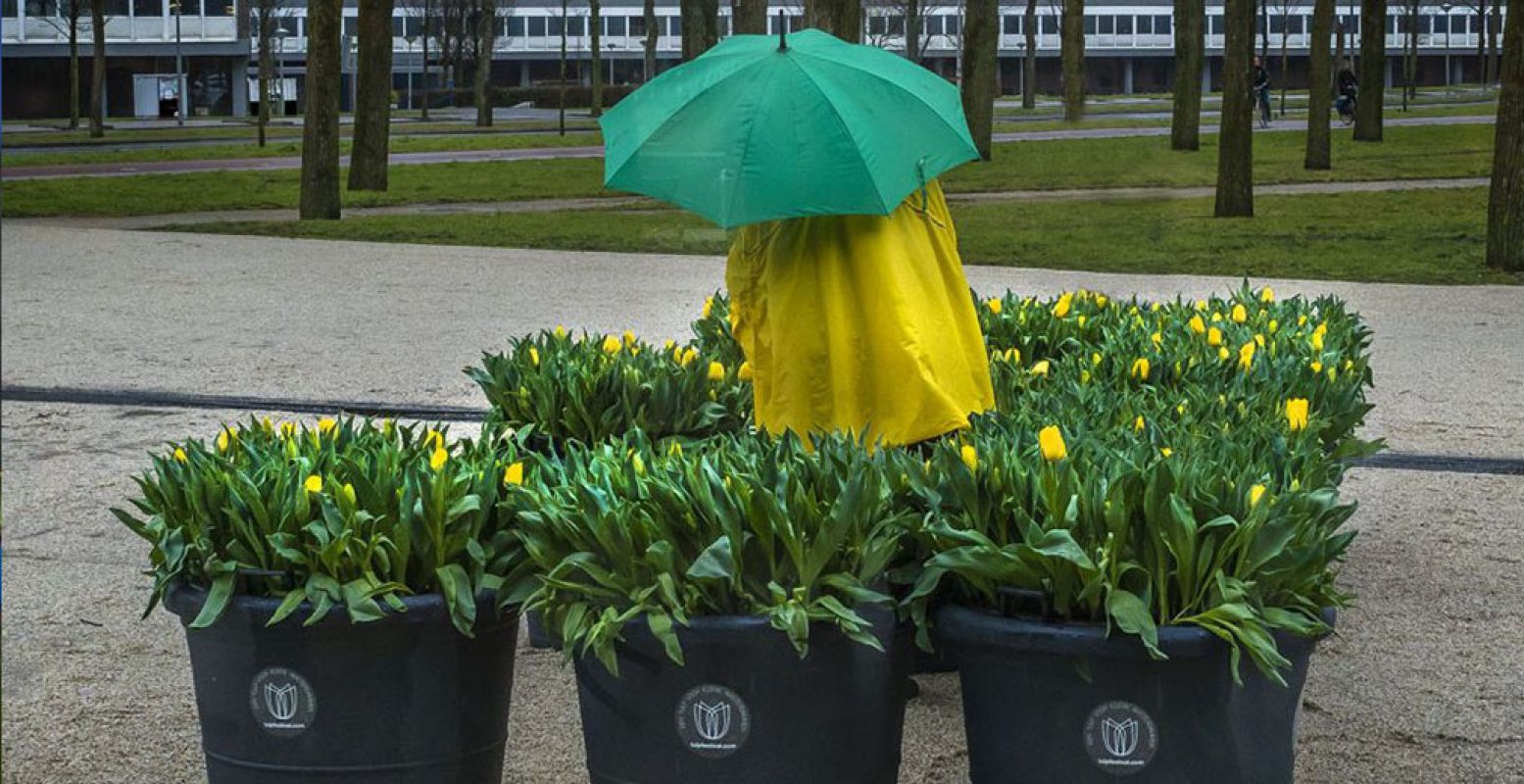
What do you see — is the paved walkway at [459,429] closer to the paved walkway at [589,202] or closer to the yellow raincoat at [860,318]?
the yellow raincoat at [860,318]

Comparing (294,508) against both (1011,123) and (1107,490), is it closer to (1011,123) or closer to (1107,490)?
(1107,490)

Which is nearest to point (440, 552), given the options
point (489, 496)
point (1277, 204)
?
point (489, 496)

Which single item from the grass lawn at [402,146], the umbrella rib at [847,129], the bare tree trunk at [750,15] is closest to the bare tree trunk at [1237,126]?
the bare tree trunk at [750,15]

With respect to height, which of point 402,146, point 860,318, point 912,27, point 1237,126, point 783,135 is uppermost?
point 912,27

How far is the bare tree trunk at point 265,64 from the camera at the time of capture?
2793 cm

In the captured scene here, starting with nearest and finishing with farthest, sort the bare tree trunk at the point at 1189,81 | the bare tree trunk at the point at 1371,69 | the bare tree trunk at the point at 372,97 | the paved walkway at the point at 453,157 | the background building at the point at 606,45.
→ the background building at the point at 606,45, the bare tree trunk at the point at 372,97, the paved walkway at the point at 453,157, the bare tree trunk at the point at 1189,81, the bare tree trunk at the point at 1371,69

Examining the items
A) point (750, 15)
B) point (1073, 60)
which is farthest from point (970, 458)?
point (1073, 60)

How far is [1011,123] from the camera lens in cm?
3638

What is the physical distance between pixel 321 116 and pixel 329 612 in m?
18.4

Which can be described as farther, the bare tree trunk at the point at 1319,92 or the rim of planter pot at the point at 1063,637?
the bare tree trunk at the point at 1319,92

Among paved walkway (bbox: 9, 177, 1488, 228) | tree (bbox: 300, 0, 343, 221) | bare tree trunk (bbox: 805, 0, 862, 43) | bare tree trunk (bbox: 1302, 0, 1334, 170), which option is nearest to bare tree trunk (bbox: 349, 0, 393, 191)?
paved walkway (bbox: 9, 177, 1488, 228)

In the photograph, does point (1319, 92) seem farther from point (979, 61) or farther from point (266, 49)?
point (266, 49)

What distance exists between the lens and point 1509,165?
54.5 feet

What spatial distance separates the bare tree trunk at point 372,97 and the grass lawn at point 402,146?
690 centimetres
